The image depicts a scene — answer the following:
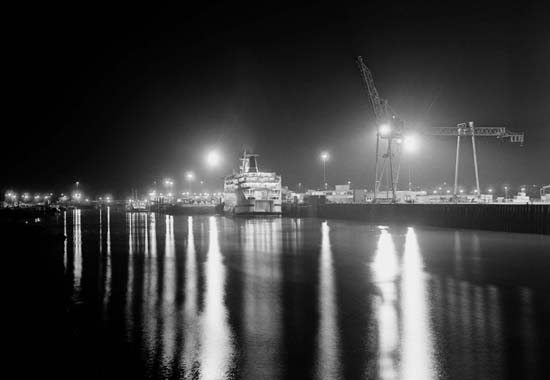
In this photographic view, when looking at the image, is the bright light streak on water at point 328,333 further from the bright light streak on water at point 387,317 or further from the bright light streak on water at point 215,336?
the bright light streak on water at point 215,336

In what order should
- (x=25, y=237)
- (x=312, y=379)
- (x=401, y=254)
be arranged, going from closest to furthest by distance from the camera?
(x=312, y=379)
(x=401, y=254)
(x=25, y=237)

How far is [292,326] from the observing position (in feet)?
29.2

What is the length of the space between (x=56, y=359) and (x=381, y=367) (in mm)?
4530

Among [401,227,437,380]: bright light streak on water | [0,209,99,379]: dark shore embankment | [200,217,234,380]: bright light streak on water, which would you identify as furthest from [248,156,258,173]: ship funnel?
[200,217,234,380]: bright light streak on water

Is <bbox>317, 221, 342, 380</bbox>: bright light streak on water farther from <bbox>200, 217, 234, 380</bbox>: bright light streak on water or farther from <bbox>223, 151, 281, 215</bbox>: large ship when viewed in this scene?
<bbox>223, 151, 281, 215</bbox>: large ship

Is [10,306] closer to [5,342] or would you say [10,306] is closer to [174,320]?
[5,342]

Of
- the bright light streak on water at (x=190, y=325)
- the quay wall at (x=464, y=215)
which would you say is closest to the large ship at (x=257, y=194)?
the quay wall at (x=464, y=215)

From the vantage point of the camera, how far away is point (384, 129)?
66250 millimetres

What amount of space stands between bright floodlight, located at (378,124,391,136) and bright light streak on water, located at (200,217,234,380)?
179 ft

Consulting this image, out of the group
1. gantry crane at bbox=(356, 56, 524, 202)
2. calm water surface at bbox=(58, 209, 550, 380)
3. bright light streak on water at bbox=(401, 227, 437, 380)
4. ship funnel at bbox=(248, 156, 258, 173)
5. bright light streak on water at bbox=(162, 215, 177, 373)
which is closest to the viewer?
bright light streak on water at bbox=(401, 227, 437, 380)

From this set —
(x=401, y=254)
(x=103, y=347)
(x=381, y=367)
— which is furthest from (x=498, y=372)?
(x=401, y=254)

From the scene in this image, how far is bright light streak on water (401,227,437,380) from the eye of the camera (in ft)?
21.6

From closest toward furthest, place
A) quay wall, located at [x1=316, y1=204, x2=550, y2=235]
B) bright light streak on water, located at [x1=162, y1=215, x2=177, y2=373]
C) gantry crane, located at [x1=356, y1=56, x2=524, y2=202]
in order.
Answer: bright light streak on water, located at [x1=162, y1=215, x2=177, y2=373]
quay wall, located at [x1=316, y1=204, x2=550, y2=235]
gantry crane, located at [x1=356, y1=56, x2=524, y2=202]

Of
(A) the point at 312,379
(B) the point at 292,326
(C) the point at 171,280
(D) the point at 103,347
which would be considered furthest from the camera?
(C) the point at 171,280
